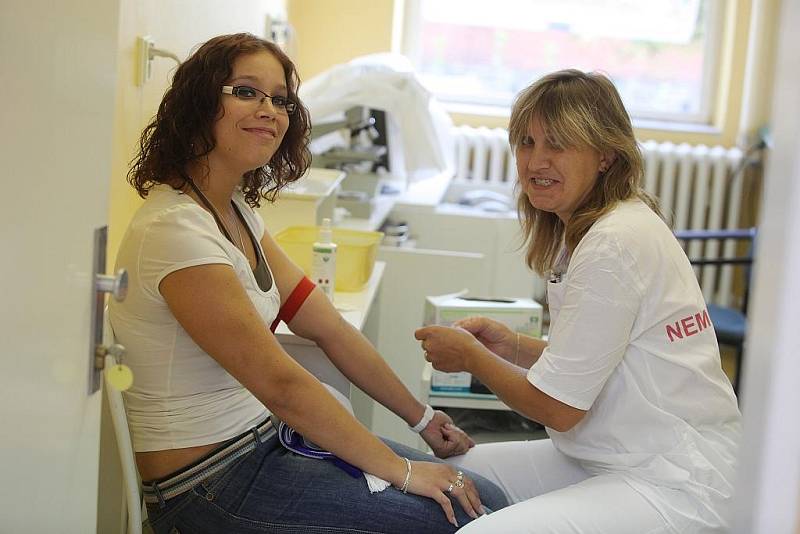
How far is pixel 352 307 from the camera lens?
2186 millimetres

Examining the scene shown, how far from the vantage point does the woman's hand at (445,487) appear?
1470 mm

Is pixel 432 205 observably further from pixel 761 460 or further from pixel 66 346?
pixel 761 460

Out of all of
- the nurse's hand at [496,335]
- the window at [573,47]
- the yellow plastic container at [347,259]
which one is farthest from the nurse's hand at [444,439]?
the window at [573,47]

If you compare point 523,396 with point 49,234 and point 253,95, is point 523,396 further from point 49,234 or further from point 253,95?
point 49,234

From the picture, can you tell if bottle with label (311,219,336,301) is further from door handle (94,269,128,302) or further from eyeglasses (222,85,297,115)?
door handle (94,269,128,302)

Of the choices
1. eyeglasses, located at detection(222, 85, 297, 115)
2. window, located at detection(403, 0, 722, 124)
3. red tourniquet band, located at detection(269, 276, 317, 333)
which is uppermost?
window, located at detection(403, 0, 722, 124)

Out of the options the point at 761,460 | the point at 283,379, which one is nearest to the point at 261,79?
the point at 283,379

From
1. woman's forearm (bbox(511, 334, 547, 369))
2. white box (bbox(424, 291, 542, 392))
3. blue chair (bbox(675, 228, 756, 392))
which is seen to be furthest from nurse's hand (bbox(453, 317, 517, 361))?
blue chair (bbox(675, 228, 756, 392))

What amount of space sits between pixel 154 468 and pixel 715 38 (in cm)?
445

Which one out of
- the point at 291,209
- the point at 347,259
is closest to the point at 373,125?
the point at 291,209

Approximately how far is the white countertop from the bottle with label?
0.06 meters

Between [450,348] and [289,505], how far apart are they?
1.30ft

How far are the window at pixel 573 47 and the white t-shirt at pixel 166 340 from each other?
3801mm

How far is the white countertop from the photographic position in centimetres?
188
